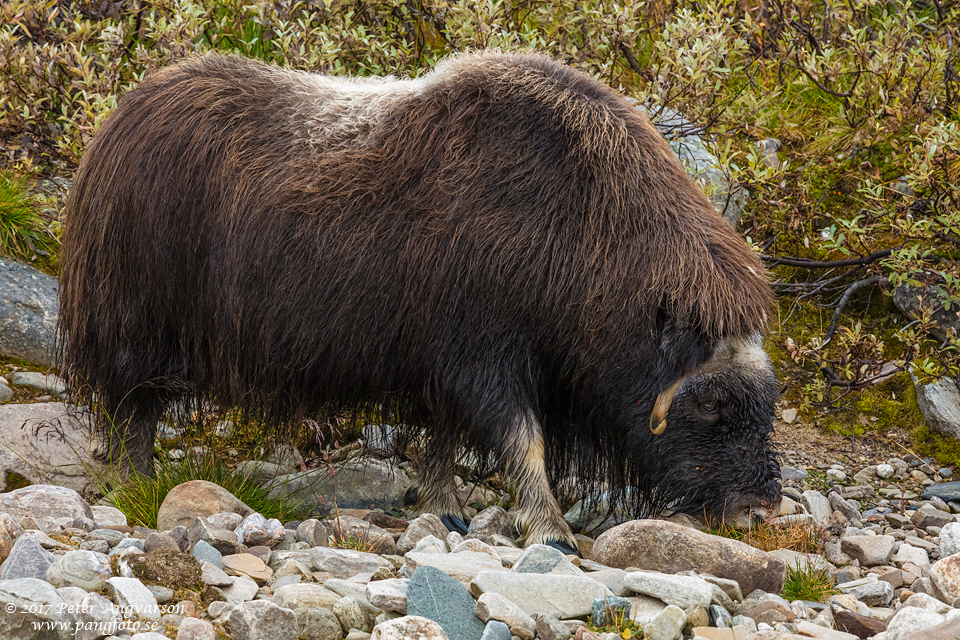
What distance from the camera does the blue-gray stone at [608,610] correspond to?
2588 mm

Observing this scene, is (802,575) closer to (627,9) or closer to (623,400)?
(623,400)

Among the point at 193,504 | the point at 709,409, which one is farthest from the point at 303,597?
the point at 709,409

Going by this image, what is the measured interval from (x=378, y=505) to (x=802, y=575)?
2.14 m

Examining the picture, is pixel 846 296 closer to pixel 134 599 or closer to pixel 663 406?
pixel 663 406

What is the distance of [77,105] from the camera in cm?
606

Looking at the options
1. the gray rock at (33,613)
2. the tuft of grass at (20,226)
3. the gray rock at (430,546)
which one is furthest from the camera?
the tuft of grass at (20,226)

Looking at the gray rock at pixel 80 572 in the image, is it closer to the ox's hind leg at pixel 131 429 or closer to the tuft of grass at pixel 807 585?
the ox's hind leg at pixel 131 429

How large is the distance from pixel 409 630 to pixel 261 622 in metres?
0.39

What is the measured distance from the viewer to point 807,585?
314 centimetres

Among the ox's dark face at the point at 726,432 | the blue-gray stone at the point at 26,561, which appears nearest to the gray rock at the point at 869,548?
the ox's dark face at the point at 726,432

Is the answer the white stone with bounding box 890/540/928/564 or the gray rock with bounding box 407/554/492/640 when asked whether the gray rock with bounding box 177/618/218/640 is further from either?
the white stone with bounding box 890/540/928/564

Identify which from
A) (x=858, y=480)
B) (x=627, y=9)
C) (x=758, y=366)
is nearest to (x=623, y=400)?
(x=758, y=366)

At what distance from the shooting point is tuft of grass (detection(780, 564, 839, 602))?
3094mm

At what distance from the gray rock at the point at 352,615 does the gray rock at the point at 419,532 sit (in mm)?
968
